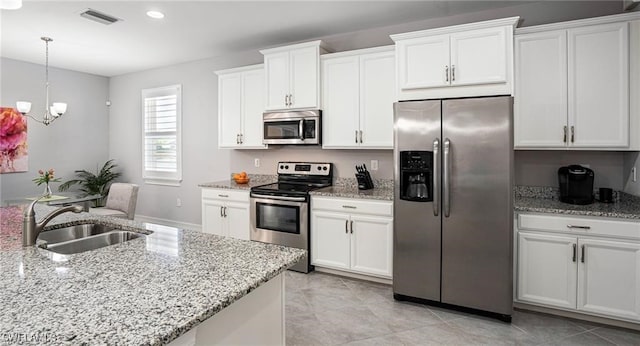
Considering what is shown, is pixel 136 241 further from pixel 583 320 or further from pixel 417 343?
pixel 583 320

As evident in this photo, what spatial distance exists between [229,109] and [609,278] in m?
4.19

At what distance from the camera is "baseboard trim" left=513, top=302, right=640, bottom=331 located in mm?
2543

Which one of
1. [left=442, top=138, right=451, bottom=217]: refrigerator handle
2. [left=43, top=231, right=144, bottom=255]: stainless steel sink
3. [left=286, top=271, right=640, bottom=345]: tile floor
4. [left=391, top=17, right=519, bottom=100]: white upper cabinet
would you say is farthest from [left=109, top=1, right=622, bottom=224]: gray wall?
[left=43, top=231, right=144, bottom=255]: stainless steel sink

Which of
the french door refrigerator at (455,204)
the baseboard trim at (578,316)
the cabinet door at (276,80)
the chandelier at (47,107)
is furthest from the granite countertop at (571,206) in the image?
the chandelier at (47,107)

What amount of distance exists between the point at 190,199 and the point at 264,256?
431cm

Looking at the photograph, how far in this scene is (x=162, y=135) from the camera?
577 cm

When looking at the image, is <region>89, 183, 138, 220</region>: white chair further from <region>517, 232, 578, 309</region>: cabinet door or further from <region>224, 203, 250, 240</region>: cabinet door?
<region>517, 232, 578, 309</region>: cabinet door

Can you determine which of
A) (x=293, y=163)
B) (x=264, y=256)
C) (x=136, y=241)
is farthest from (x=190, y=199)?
(x=264, y=256)

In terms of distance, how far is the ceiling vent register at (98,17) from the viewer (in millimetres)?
3439

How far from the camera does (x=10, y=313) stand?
99cm

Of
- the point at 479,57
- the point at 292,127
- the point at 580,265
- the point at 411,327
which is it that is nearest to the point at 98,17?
the point at 292,127

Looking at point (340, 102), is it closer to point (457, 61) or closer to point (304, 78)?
point (304, 78)

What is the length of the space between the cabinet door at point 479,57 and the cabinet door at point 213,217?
9.67 ft

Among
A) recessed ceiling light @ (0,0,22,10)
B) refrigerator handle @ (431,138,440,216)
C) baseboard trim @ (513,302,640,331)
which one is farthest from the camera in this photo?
refrigerator handle @ (431,138,440,216)
